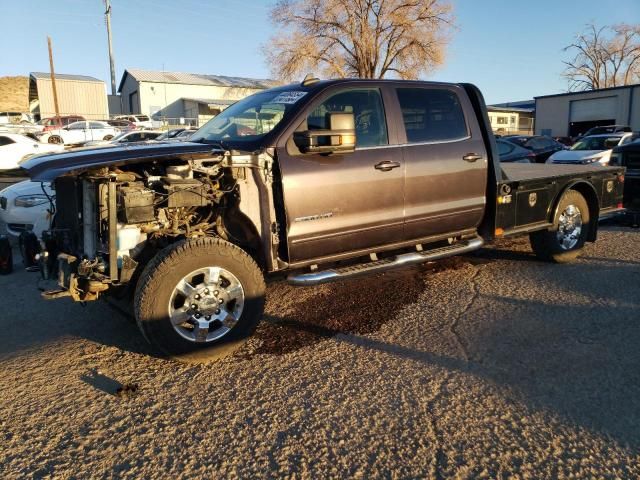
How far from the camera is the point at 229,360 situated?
3.77 meters

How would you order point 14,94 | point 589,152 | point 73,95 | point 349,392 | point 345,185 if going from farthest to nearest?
point 14,94 → point 73,95 → point 589,152 → point 345,185 → point 349,392

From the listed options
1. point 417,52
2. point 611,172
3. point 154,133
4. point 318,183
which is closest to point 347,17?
point 417,52

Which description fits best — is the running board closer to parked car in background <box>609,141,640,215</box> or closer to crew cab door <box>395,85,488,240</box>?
crew cab door <box>395,85,488,240</box>

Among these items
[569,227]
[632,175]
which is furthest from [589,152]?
[569,227]

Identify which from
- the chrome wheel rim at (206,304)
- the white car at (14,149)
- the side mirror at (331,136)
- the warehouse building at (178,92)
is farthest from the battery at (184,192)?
the warehouse building at (178,92)

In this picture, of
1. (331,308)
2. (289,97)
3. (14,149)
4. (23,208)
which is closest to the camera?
(289,97)

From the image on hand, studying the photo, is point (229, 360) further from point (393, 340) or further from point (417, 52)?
point (417, 52)

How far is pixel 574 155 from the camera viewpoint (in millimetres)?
14695

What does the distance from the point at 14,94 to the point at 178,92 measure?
104 ft

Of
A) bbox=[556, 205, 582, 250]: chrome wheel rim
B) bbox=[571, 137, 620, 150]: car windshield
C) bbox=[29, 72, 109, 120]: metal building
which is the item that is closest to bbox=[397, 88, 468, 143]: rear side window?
bbox=[556, 205, 582, 250]: chrome wheel rim

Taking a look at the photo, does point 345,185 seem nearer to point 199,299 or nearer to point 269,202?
point 269,202

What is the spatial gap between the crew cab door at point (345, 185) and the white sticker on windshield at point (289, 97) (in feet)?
0.62

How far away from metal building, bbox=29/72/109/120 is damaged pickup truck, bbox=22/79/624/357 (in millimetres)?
44567

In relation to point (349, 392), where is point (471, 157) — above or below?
above
